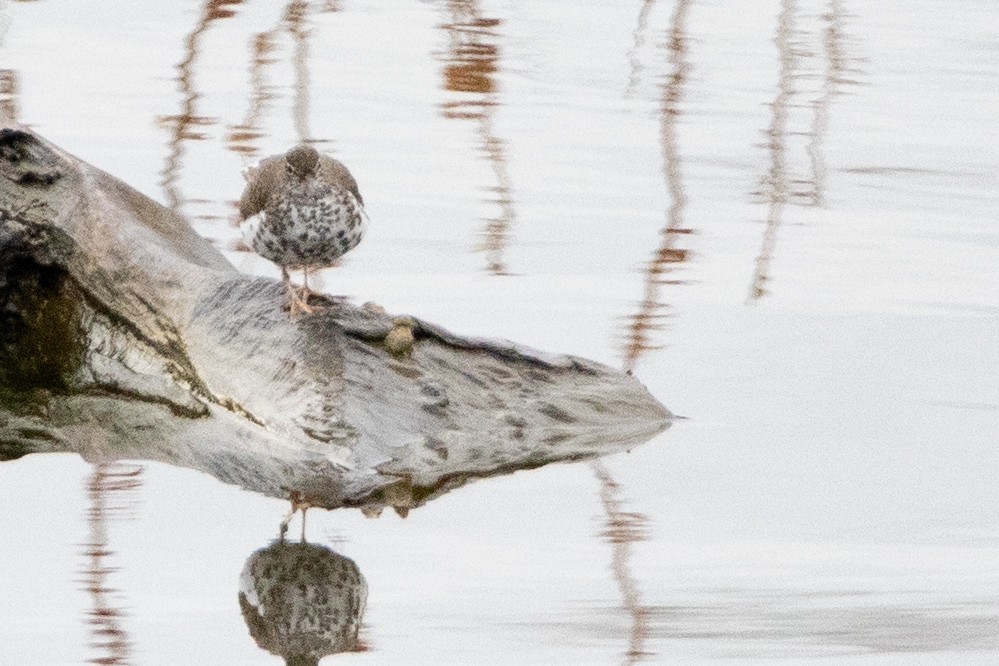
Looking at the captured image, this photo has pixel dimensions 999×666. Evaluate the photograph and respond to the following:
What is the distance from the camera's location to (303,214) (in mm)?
7258

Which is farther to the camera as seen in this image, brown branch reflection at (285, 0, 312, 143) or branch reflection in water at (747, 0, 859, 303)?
brown branch reflection at (285, 0, 312, 143)

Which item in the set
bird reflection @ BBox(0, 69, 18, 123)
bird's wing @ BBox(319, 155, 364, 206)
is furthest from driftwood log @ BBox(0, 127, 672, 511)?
bird reflection @ BBox(0, 69, 18, 123)

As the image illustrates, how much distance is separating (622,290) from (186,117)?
346cm

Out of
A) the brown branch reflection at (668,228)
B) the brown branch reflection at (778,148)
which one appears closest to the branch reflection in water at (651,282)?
the brown branch reflection at (668,228)

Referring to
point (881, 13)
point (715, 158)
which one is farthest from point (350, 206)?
point (881, 13)

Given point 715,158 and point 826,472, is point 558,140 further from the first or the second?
point 826,472

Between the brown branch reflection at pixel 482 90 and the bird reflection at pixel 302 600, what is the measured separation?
3.11 m

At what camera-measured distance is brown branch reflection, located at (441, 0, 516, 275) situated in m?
10.0

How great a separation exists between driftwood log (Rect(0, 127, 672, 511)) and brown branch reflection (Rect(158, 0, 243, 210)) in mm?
1678

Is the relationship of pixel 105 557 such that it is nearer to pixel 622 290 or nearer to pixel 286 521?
pixel 286 521

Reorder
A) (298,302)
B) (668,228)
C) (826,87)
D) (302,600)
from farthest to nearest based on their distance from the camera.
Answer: (826,87) → (668,228) → (298,302) → (302,600)

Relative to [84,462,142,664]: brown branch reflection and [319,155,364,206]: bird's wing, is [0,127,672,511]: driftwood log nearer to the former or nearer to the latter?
[84,462,142,664]: brown branch reflection

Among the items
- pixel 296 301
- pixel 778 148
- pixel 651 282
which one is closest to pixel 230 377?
pixel 296 301

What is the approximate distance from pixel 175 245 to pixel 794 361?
7.80 feet
